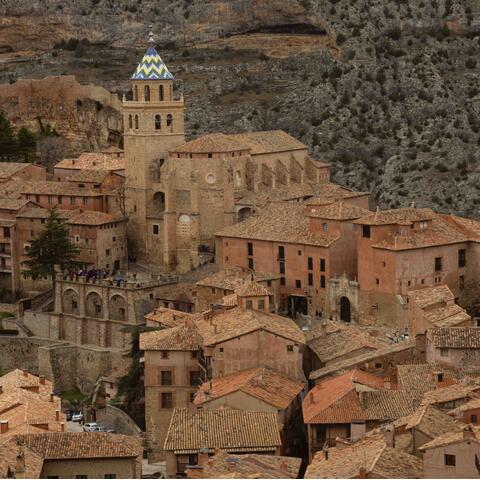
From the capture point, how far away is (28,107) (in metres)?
110

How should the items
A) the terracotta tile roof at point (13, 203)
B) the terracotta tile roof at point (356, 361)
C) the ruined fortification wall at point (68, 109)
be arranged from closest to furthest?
1. the terracotta tile roof at point (356, 361)
2. the terracotta tile roof at point (13, 203)
3. the ruined fortification wall at point (68, 109)

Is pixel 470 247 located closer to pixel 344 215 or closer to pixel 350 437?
pixel 344 215

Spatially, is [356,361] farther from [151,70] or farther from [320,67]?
[320,67]

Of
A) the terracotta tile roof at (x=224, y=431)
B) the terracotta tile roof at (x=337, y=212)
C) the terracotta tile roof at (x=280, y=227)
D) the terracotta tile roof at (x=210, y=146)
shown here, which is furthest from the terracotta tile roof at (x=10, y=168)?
the terracotta tile roof at (x=224, y=431)

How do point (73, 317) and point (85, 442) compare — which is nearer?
point (85, 442)

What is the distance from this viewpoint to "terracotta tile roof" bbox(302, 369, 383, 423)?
62.1 m

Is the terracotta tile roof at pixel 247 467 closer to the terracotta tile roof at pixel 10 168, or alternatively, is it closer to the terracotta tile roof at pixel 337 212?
the terracotta tile roof at pixel 337 212

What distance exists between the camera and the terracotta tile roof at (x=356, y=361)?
224 feet

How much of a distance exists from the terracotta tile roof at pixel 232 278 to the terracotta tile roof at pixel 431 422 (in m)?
21.3

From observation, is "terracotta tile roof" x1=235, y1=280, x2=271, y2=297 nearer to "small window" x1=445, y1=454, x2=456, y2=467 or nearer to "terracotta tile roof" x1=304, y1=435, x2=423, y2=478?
"terracotta tile roof" x1=304, y1=435, x2=423, y2=478

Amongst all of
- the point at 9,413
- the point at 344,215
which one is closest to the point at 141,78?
the point at 344,215

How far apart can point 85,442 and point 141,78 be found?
32.0 metres

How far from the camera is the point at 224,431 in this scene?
61094 mm

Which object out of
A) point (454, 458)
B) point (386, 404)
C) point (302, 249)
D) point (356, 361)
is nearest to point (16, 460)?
point (454, 458)
